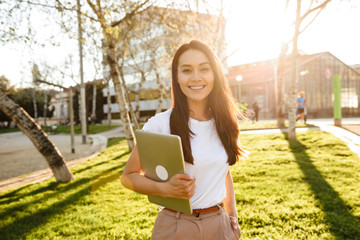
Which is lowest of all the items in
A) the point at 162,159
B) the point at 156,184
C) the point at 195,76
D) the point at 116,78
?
the point at 156,184

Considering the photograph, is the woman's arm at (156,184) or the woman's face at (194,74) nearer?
the woman's arm at (156,184)

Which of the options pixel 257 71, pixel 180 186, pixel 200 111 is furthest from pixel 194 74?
pixel 257 71

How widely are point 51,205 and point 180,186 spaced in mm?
4804

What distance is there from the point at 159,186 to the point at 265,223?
314 cm

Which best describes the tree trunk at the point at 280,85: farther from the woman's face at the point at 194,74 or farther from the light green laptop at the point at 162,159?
the light green laptop at the point at 162,159

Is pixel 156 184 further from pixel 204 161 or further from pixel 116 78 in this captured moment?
pixel 116 78

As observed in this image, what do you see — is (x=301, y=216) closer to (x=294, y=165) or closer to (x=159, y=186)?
(x=294, y=165)

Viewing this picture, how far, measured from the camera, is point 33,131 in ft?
20.1

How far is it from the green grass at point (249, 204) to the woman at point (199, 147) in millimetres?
2339

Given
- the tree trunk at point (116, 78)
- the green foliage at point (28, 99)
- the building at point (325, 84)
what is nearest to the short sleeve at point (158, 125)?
the tree trunk at point (116, 78)

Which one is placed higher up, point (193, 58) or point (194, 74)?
point (193, 58)

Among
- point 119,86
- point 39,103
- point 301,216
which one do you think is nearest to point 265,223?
point 301,216

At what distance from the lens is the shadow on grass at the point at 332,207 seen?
360 centimetres

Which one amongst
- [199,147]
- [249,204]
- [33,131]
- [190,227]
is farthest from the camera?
[33,131]
